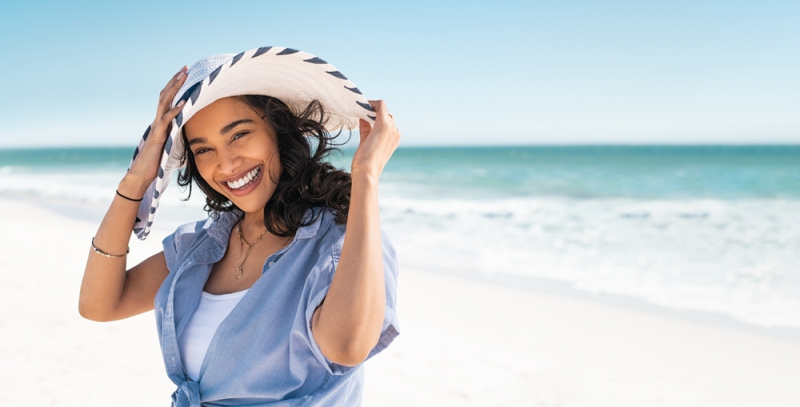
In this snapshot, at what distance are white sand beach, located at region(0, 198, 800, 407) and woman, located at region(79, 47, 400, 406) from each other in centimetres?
220

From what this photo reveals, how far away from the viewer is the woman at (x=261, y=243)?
1.46 meters

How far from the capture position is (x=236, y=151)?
5.86 ft

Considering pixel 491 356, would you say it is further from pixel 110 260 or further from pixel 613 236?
pixel 613 236

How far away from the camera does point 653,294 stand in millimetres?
6172

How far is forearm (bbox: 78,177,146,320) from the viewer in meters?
1.93

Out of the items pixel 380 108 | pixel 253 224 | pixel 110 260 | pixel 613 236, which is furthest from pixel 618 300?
pixel 110 260

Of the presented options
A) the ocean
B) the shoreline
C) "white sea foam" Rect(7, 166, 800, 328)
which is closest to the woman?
the ocean

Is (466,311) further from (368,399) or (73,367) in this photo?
(73,367)

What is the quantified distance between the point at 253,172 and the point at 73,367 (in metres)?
3.12

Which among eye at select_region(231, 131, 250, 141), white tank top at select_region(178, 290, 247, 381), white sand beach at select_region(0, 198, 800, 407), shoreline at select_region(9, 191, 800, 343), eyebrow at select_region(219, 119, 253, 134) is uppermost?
eyebrow at select_region(219, 119, 253, 134)

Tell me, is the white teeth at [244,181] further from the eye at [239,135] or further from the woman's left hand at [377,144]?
the woman's left hand at [377,144]

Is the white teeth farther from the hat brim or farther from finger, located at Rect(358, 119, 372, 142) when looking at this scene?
finger, located at Rect(358, 119, 372, 142)

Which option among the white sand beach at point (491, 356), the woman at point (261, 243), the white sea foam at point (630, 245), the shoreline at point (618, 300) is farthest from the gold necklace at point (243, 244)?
the white sea foam at point (630, 245)

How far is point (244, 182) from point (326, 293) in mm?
512
